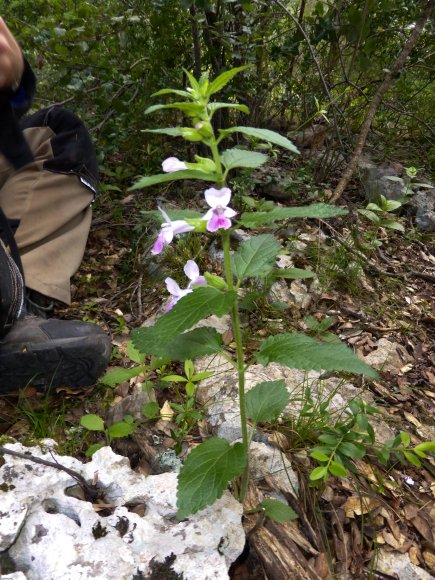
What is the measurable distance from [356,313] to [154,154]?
1908mm

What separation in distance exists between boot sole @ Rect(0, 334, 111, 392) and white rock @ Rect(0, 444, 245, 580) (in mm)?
557

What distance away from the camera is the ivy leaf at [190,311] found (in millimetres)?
952

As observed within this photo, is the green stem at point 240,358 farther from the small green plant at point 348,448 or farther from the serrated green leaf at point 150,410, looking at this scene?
the serrated green leaf at point 150,410


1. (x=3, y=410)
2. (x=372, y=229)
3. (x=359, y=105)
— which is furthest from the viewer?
(x=359, y=105)

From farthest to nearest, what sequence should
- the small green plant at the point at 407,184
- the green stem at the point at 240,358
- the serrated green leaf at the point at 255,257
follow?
the small green plant at the point at 407,184
the serrated green leaf at the point at 255,257
the green stem at the point at 240,358

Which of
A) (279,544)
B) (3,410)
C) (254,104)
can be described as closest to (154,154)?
(254,104)

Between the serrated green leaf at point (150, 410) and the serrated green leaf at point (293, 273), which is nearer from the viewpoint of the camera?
the serrated green leaf at point (150, 410)

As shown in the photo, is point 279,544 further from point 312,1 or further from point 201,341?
point 312,1

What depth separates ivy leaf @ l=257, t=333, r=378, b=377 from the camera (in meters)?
0.95

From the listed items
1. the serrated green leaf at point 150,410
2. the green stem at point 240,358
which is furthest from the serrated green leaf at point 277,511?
the serrated green leaf at point 150,410

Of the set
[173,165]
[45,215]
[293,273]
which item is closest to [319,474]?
[173,165]

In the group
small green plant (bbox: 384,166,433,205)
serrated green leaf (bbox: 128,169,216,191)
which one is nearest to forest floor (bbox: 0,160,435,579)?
small green plant (bbox: 384,166,433,205)

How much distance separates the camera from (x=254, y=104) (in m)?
3.23

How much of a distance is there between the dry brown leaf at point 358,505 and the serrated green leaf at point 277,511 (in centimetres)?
33
